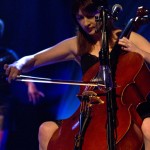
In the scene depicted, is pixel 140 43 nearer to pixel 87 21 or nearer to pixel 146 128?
pixel 87 21

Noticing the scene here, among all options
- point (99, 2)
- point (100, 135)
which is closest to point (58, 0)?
point (99, 2)

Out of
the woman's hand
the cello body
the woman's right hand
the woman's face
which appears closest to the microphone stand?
the cello body

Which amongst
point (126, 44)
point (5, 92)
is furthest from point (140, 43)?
point (5, 92)

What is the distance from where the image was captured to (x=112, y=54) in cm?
192

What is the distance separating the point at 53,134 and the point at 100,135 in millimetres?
318

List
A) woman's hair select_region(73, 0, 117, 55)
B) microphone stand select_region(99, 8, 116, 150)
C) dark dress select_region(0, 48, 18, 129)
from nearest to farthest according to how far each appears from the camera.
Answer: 1. microphone stand select_region(99, 8, 116, 150)
2. woman's hair select_region(73, 0, 117, 55)
3. dark dress select_region(0, 48, 18, 129)

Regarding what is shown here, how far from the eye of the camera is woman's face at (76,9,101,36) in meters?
1.99

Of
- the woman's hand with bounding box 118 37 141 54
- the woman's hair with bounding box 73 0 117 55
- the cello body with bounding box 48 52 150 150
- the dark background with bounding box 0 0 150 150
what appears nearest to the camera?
the cello body with bounding box 48 52 150 150

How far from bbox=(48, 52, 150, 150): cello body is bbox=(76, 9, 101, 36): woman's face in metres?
0.21

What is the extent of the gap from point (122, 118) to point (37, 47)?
207 centimetres

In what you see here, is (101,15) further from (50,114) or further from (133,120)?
(50,114)

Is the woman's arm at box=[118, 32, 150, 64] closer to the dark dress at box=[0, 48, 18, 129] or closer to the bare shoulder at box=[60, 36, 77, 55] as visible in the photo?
the bare shoulder at box=[60, 36, 77, 55]

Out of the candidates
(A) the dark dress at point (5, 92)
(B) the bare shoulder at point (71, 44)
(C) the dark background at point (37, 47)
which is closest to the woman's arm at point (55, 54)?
(B) the bare shoulder at point (71, 44)

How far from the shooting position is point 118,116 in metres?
1.63
